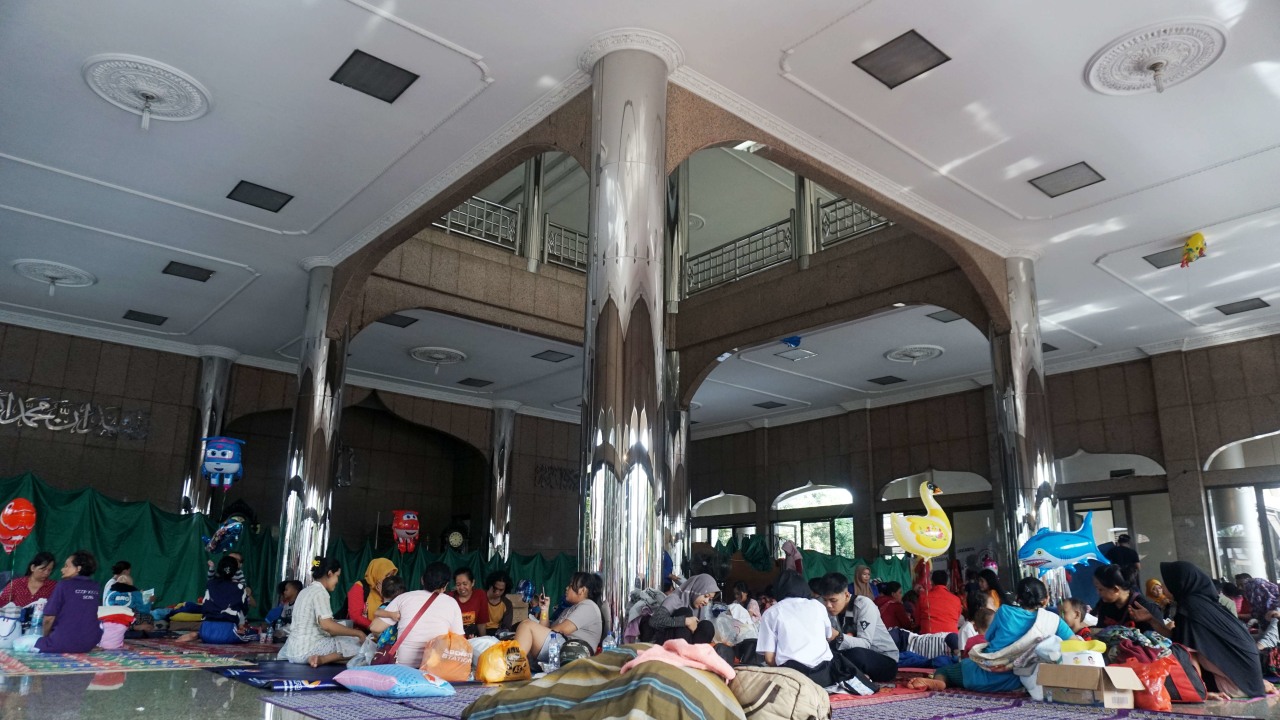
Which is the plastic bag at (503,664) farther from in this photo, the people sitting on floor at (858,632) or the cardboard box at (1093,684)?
the cardboard box at (1093,684)

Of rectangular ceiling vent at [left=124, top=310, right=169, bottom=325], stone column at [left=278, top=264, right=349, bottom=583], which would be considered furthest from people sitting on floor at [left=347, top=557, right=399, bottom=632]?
rectangular ceiling vent at [left=124, top=310, right=169, bottom=325]

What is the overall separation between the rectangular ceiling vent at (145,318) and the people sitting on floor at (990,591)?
10.8 m

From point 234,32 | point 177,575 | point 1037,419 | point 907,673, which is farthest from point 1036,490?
point 177,575

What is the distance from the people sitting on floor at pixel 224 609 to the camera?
8.70 meters

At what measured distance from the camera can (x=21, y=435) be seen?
12.0 m

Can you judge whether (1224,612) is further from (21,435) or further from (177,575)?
(21,435)

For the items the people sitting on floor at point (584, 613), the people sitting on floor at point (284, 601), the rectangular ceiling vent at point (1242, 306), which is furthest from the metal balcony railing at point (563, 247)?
the rectangular ceiling vent at point (1242, 306)

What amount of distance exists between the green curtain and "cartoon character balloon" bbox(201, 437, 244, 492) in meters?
0.93

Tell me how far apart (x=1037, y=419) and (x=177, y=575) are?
33.0 feet

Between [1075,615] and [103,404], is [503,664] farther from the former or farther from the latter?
[103,404]

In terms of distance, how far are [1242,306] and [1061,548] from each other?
5.82 meters

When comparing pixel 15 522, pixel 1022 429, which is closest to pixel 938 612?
pixel 1022 429

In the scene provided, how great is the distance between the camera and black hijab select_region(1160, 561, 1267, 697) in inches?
220

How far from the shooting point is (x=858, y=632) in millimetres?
7098
